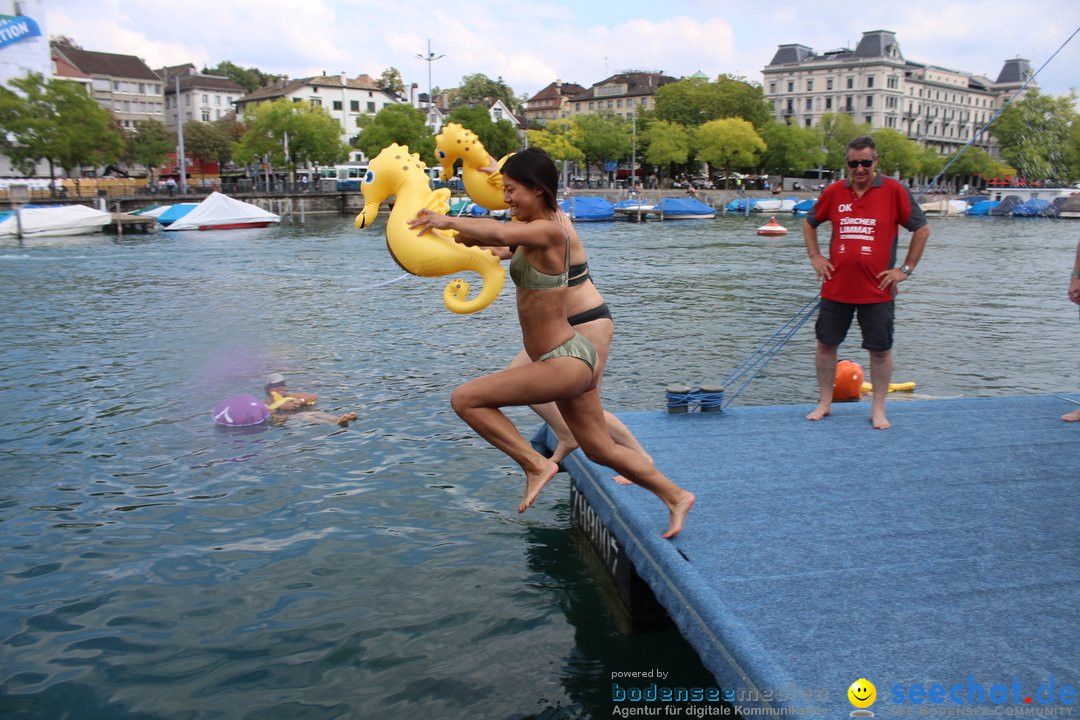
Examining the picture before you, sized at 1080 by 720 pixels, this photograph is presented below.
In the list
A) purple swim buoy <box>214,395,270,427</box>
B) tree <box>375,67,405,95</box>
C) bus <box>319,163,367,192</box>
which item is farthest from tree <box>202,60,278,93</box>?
purple swim buoy <box>214,395,270,427</box>

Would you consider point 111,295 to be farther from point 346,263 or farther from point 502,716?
point 502,716

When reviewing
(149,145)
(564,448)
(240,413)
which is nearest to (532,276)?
(564,448)

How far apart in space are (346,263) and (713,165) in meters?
79.4

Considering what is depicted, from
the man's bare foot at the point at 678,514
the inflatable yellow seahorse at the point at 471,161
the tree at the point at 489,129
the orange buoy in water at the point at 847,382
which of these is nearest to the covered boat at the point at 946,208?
the tree at the point at 489,129

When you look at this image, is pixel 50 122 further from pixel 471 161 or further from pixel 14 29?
pixel 471 161

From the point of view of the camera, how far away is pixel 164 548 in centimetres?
764

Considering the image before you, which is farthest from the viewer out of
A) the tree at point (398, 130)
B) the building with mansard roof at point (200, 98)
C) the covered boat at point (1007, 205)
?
the building with mansard roof at point (200, 98)

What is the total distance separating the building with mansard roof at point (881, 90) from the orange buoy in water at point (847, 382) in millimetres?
133822

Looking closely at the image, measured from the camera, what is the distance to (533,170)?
4.65 m

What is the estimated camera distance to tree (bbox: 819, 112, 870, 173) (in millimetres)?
115250

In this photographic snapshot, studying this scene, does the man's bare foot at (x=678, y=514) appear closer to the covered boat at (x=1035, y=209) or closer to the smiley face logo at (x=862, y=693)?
the smiley face logo at (x=862, y=693)

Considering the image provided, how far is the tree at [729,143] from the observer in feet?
341

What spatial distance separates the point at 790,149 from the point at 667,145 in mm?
17775

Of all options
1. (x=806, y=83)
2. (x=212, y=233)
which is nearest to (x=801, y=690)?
(x=212, y=233)
